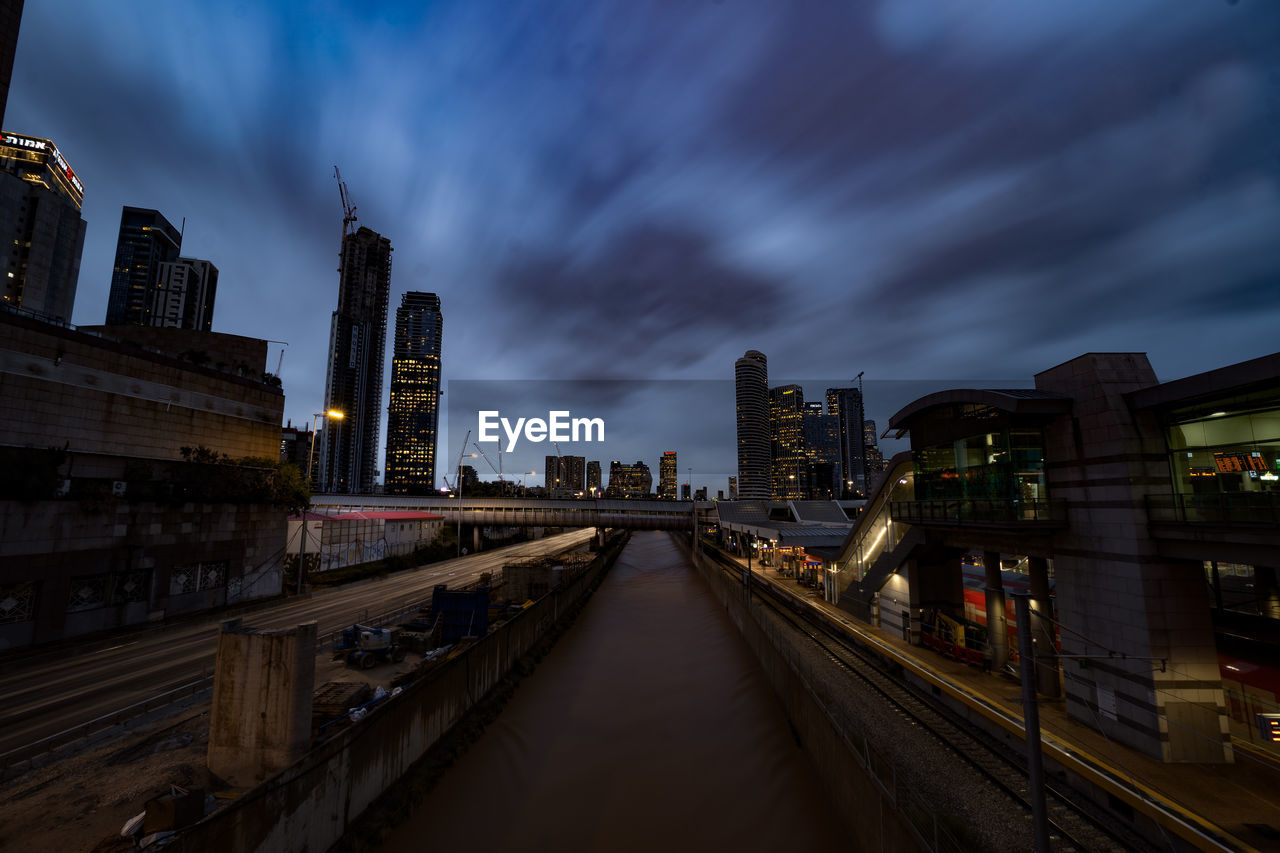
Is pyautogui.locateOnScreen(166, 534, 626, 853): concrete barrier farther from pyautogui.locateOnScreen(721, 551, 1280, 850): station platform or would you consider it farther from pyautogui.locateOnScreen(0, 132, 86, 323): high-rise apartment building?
pyautogui.locateOnScreen(0, 132, 86, 323): high-rise apartment building

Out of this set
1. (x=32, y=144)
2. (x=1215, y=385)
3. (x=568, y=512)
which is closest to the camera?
(x=1215, y=385)

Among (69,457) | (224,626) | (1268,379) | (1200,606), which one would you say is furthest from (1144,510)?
(69,457)

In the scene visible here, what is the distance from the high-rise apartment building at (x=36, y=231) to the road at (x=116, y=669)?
328 ft

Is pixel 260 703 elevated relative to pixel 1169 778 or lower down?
elevated

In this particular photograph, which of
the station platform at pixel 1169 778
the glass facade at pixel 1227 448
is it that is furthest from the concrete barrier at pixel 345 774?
the glass facade at pixel 1227 448

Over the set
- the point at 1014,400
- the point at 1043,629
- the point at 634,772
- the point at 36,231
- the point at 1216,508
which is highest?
the point at 36,231

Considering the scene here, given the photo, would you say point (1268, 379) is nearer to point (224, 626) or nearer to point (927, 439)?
point (927, 439)

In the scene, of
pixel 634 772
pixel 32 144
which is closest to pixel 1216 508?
pixel 634 772

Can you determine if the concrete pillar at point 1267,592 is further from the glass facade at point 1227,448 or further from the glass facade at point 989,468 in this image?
the glass facade at point 989,468

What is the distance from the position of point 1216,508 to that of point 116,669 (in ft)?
145

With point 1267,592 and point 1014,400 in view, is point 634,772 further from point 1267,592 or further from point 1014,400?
point 1267,592

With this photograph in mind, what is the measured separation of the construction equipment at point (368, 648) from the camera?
24.1 metres

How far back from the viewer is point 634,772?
719 inches

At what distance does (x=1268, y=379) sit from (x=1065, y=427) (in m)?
5.41
